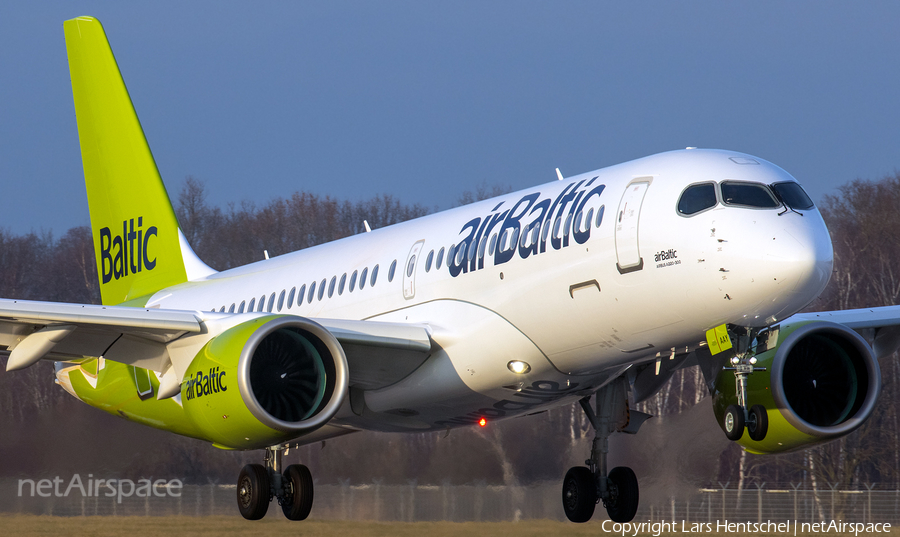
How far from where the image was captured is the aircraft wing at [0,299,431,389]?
1500 cm

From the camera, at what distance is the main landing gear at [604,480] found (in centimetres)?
1752

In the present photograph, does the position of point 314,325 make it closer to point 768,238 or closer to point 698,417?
point 768,238

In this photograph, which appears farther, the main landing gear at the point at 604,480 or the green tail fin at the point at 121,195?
the green tail fin at the point at 121,195

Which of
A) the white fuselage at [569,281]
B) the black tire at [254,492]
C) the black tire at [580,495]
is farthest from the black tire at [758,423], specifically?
the black tire at [254,492]

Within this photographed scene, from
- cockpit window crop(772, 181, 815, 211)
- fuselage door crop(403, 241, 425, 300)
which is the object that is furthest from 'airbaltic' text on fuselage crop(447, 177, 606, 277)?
cockpit window crop(772, 181, 815, 211)

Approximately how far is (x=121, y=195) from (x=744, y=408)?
1422 cm

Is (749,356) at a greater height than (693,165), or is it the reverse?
(693,165)

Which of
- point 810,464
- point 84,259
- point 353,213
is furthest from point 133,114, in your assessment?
point 353,213

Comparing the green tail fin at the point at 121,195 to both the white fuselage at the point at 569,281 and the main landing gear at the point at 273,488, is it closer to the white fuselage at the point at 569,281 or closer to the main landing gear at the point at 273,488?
the main landing gear at the point at 273,488

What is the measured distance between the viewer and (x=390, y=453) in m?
27.0

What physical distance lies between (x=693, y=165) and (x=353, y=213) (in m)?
51.3

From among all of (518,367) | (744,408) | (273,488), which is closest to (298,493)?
(273,488)

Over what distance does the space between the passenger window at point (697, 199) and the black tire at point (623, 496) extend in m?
5.92

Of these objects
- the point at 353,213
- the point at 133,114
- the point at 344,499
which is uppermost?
the point at 353,213
